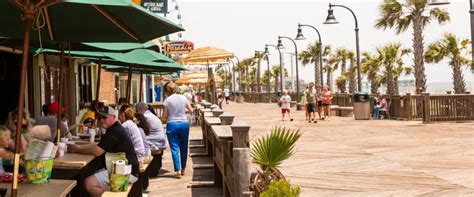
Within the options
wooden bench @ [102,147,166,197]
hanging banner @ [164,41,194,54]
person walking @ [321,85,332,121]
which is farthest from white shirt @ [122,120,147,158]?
hanging banner @ [164,41,194,54]

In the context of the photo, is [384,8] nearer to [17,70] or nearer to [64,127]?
[17,70]

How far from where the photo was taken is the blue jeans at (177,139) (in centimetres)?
1011

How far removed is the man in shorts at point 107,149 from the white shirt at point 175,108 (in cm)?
343

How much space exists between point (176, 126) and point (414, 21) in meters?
22.7

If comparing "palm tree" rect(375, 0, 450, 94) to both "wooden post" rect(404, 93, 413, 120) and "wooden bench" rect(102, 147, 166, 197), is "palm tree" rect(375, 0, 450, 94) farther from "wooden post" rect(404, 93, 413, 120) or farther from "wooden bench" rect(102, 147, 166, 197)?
"wooden bench" rect(102, 147, 166, 197)

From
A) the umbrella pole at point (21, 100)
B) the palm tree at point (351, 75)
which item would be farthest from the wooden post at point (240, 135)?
the palm tree at point (351, 75)

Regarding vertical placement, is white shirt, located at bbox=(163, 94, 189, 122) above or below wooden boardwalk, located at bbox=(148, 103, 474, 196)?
above

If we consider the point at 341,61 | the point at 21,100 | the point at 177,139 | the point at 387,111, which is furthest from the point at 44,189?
the point at 341,61

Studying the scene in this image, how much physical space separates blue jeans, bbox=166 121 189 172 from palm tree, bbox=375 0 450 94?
858 inches

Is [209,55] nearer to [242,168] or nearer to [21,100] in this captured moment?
[242,168]

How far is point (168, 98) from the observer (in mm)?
10234

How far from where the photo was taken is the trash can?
25.5 meters

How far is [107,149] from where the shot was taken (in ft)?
21.1

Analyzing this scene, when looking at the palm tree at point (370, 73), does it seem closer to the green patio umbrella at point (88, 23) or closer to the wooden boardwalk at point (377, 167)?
the wooden boardwalk at point (377, 167)
